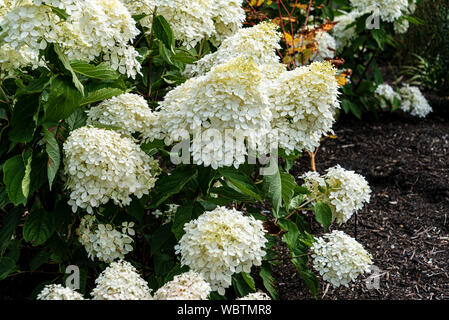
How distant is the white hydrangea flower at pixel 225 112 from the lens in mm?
1812

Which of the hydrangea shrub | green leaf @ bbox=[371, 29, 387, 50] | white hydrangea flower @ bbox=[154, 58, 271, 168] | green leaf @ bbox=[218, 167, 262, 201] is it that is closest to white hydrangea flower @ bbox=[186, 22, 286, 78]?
the hydrangea shrub

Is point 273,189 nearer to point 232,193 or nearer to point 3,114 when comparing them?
point 232,193

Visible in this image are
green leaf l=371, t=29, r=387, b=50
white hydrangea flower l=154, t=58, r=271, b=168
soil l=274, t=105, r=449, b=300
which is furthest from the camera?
green leaf l=371, t=29, r=387, b=50

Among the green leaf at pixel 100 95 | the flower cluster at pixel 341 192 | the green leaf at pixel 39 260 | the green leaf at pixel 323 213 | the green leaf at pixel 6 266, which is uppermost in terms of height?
the green leaf at pixel 100 95

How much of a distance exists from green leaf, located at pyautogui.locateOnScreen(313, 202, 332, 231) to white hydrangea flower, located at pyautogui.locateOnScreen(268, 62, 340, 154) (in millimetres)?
426

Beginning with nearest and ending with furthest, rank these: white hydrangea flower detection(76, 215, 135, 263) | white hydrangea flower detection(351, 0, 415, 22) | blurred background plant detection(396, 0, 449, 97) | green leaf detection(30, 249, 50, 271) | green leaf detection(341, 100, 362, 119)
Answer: white hydrangea flower detection(76, 215, 135, 263) → green leaf detection(30, 249, 50, 271) → white hydrangea flower detection(351, 0, 415, 22) → green leaf detection(341, 100, 362, 119) → blurred background plant detection(396, 0, 449, 97)

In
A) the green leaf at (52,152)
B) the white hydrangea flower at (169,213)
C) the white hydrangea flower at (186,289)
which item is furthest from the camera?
the white hydrangea flower at (169,213)

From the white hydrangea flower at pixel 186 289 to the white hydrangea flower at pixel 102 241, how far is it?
1.54ft

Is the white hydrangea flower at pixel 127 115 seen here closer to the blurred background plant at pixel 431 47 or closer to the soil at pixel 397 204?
the soil at pixel 397 204

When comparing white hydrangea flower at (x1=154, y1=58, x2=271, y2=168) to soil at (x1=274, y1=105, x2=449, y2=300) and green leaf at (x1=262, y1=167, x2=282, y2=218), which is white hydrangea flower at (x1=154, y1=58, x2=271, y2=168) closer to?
green leaf at (x1=262, y1=167, x2=282, y2=218)

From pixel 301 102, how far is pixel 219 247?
62 centimetres

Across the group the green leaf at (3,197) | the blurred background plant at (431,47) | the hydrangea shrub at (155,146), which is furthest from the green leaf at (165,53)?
the blurred background plant at (431,47)

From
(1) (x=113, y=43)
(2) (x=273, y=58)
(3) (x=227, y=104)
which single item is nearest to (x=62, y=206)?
(1) (x=113, y=43)

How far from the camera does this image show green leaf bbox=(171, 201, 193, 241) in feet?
6.86
